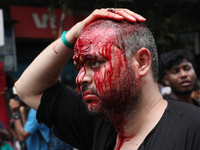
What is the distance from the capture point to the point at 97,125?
1848 millimetres

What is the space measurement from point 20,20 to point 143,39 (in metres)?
7.22

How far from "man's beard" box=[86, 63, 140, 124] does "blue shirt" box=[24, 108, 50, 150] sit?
2.47m

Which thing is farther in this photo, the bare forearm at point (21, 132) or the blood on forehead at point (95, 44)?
the bare forearm at point (21, 132)

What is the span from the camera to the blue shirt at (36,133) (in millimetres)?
3801

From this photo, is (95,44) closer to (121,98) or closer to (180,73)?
(121,98)

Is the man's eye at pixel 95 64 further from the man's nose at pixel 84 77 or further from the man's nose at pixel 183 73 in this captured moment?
the man's nose at pixel 183 73

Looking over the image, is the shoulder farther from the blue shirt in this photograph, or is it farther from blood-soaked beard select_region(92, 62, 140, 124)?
the blue shirt

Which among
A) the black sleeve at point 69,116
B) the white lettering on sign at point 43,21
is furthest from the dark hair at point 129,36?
the white lettering on sign at point 43,21

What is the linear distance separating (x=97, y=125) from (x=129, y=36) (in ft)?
2.23

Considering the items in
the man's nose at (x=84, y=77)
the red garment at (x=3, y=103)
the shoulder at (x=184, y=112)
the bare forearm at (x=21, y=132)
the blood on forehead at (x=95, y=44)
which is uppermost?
the blood on forehead at (x=95, y=44)

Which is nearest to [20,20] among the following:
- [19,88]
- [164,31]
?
[164,31]

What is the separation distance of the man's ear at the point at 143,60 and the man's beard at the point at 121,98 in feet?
0.22

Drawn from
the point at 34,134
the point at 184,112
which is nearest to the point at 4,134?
the point at 34,134

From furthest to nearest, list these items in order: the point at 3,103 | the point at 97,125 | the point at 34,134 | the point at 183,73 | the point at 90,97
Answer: the point at 3,103, the point at 34,134, the point at 183,73, the point at 97,125, the point at 90,97
